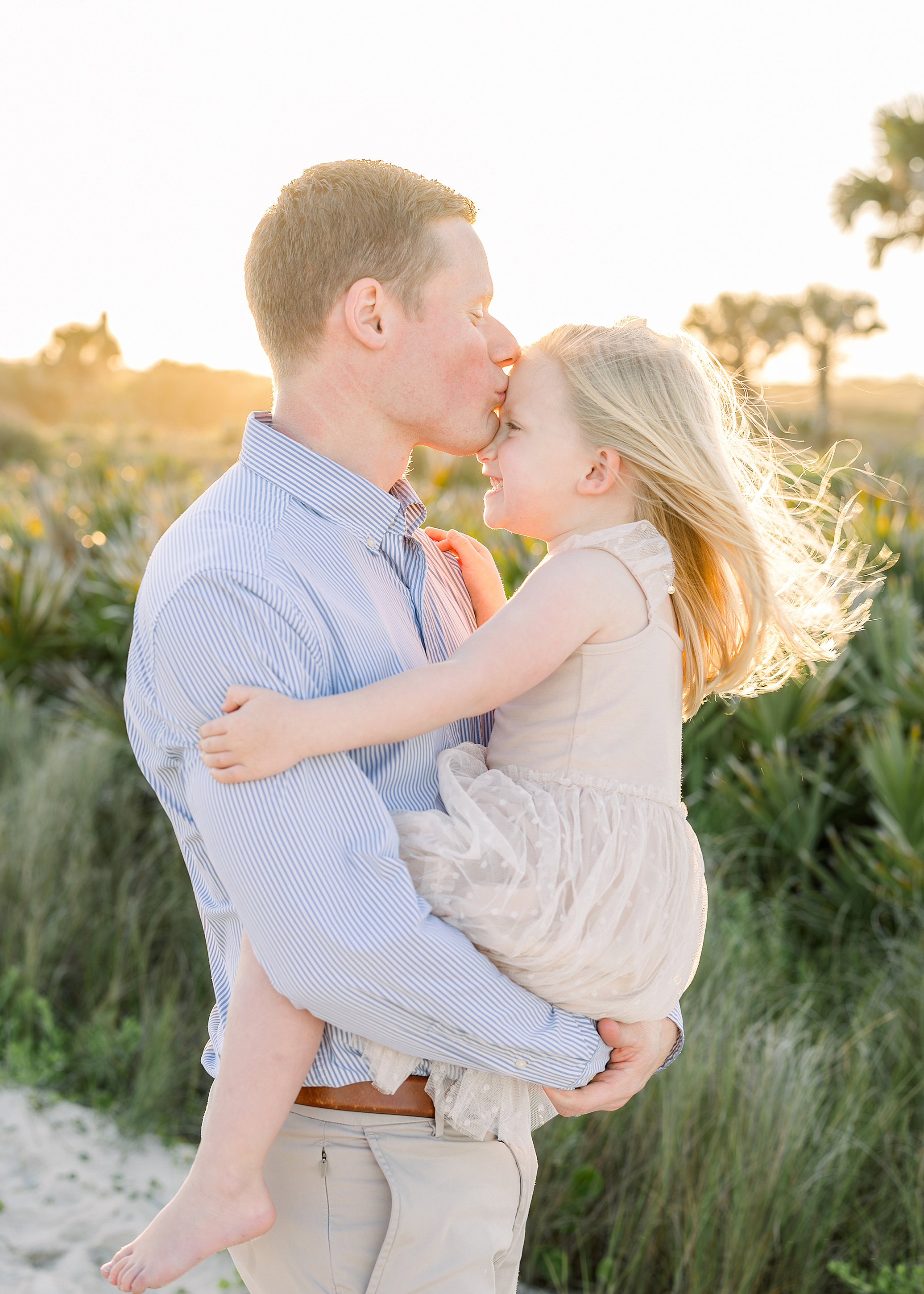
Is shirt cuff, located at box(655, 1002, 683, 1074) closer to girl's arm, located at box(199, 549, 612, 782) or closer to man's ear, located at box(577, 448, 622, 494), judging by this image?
girl's arm, located at box(199, 549, 612, 782)

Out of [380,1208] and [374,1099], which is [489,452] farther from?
[380,1208]

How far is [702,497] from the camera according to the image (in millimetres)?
2008

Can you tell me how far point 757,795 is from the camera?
472 cm

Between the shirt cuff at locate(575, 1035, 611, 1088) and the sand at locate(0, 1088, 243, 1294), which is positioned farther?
the sand at locate(0, 1088, 243, 1294)

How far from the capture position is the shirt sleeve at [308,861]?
58.7 inches

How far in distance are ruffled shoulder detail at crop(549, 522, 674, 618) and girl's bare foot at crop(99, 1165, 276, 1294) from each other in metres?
1.15

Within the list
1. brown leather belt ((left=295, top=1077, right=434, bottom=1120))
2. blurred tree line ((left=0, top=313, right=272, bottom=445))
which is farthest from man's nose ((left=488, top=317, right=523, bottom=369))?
blurred tree line ((left=0, top=313, right=272, bottom=445))

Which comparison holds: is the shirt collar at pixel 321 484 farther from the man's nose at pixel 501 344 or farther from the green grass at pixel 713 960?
the green grass at pixel 713 960

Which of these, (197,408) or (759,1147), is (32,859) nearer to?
(759,1147)

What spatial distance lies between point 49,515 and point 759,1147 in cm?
676

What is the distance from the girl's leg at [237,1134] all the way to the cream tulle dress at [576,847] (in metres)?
0.15

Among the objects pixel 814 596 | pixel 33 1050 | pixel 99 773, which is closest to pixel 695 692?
pixel 814 596

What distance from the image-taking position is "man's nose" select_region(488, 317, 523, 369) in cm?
205

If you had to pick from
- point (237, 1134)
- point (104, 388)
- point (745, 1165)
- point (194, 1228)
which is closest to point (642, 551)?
point (237, 1134)
